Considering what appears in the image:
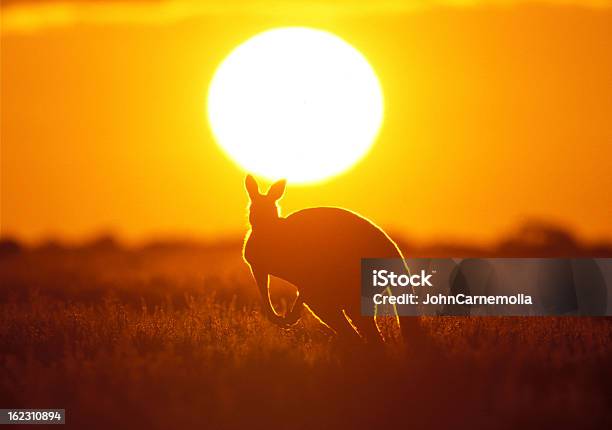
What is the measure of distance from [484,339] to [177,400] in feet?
10.3

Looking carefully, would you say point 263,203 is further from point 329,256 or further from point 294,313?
point 294,313

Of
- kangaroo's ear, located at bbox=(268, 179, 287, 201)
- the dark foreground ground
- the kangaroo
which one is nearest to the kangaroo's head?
kangaroo's ear, located at bbox=(268, 179, 287, 201)

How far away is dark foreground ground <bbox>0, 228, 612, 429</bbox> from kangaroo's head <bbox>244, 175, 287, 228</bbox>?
3.60ft

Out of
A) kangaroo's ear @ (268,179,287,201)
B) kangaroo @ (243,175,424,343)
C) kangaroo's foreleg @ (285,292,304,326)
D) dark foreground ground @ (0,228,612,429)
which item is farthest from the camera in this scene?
kangaroo's ear @ (268,179,287,201)

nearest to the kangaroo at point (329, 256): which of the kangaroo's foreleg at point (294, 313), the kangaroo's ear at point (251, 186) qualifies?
the kangaroo's foreleg at point (294, 313)

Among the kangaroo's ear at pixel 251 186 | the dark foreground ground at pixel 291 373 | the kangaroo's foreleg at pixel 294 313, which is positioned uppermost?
the kangaroo's ear at pixel 251 186

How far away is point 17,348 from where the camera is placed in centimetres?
953

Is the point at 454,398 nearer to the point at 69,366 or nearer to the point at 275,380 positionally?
the point at 275,380

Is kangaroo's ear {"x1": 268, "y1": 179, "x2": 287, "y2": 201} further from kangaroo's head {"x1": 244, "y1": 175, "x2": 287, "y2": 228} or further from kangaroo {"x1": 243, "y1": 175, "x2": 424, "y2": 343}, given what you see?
kangaroo {"x1": 243, "y1": 175, "x2": 424, "y2": 343}

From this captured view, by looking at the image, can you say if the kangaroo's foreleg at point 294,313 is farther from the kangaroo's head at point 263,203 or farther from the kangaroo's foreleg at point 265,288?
the kangaroo's head at point 263,203

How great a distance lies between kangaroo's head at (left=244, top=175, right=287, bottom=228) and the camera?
8.73 meters

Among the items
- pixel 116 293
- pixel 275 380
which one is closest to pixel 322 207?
pixel 275 380

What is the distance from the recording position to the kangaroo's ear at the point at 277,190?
29.1ft

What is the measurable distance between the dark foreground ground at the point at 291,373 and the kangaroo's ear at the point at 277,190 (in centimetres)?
129
